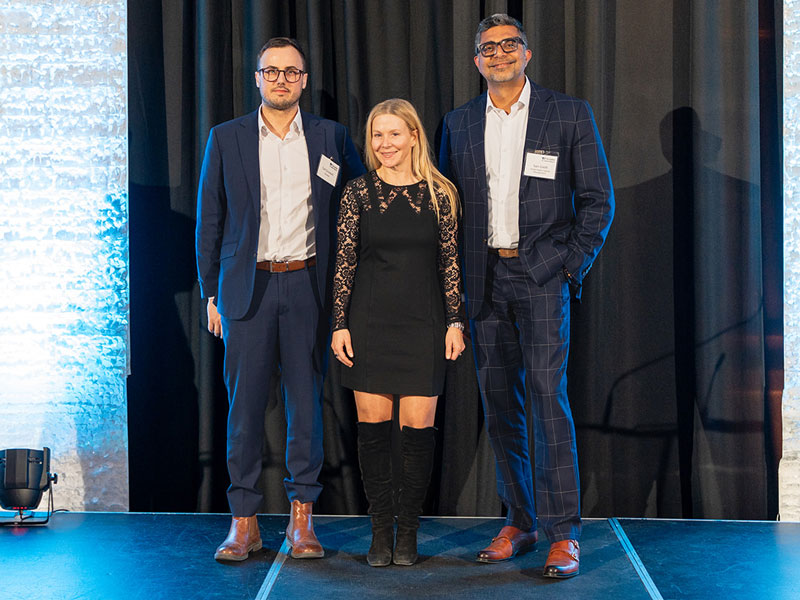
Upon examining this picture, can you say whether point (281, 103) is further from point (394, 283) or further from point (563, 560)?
point (563, 560)

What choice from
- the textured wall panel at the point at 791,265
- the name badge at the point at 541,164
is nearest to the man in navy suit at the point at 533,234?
the name badge at the point at 541,164

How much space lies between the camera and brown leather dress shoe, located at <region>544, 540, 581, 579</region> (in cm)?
265

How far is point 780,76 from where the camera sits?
11.1 feet

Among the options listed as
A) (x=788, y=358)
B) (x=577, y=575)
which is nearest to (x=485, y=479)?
(x=577, y=575)

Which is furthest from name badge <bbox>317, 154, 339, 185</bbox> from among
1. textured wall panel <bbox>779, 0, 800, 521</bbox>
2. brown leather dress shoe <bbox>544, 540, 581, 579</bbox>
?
textured wall panel <bbox>779, 0, 800, 521</bbox>

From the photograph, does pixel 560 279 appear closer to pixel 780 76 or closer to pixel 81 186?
pixel 780 76

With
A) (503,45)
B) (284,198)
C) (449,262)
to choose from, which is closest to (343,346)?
(449,262)

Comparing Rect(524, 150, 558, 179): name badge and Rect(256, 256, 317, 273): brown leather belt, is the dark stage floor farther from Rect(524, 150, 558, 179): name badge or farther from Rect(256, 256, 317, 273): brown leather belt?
Rect(524, 150, 558, 179): name badge

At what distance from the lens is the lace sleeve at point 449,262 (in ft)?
8.91

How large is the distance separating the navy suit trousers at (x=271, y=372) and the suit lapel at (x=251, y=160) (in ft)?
0.87

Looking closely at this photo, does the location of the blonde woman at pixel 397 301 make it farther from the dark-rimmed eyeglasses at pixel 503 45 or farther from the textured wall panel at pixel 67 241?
the textured wall panel at pixel 67 241

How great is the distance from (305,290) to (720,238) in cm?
168

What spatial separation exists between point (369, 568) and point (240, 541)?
0.46 metres

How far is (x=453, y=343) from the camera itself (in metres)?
2.73
